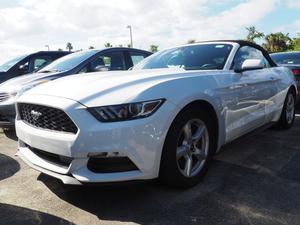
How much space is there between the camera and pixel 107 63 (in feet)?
23.2

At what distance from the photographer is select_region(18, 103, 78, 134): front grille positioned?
2.88m

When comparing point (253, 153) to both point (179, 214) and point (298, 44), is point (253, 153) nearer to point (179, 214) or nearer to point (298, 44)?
point (179, 214)

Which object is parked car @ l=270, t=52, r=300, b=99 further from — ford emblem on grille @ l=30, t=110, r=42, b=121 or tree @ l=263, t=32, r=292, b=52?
tree @ l=263, t=32, r=292, b=52

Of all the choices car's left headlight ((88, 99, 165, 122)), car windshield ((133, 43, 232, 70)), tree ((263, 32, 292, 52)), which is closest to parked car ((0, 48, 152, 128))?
car windshield ((133, 43, 232, 70))

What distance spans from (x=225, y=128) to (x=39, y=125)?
74.3 inches

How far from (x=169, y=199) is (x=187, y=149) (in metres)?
0.50

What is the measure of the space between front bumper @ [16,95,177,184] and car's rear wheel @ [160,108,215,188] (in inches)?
4.7

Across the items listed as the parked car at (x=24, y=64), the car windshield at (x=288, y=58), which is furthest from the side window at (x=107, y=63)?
the car windshield at (x=288, y=58)

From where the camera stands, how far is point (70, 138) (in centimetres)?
280

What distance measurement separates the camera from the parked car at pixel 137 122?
2.79m

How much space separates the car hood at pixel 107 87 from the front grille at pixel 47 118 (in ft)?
0.48

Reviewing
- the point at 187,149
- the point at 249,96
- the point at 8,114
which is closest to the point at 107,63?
the point at 8,114

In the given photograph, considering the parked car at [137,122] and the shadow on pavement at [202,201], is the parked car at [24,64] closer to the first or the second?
the parked car at [137,122]

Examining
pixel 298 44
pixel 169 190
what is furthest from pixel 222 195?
pixel 298 44
